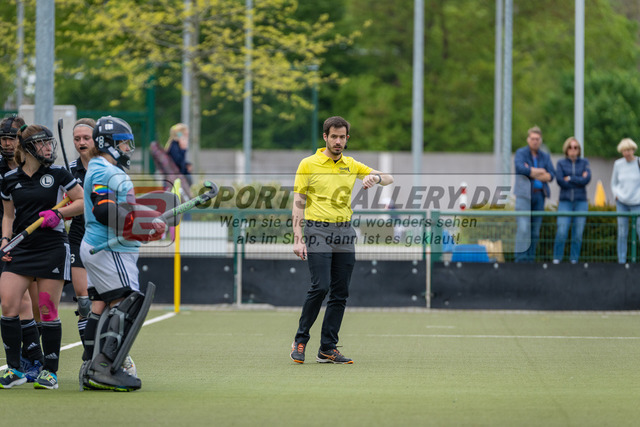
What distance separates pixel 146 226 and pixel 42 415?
1.50 meters

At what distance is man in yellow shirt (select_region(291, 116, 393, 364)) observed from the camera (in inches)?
377

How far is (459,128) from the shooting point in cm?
5734

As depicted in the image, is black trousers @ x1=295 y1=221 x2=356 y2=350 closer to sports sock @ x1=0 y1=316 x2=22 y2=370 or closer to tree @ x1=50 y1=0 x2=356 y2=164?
sports sock @ x1=0 y1=316 x2=22 y2=370

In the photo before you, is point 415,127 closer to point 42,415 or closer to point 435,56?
point 42,415

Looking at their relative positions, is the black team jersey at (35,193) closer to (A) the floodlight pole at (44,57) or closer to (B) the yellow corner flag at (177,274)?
(A) the floodlight pole at (44,57)

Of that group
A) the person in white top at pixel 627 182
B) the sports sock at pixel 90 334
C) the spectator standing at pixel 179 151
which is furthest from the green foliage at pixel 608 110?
the sports sock at pixel 90 334

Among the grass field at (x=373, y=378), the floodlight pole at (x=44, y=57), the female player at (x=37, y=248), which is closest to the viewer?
the grass field at (x=373, y=378)

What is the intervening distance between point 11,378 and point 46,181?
4.90 feet

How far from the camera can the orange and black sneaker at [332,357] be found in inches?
382

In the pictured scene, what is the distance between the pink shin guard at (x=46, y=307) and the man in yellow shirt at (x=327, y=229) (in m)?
2.27

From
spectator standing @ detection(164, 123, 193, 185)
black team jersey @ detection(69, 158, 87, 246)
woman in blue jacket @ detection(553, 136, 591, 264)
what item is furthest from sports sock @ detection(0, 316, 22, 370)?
spectator standing @ detection(164, 123, 193, 185)

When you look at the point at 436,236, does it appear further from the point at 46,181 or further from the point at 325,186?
the point at 46,181

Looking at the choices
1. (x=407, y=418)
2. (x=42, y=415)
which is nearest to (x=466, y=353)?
(x=407, y=418)

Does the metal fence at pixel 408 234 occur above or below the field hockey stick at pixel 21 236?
below
